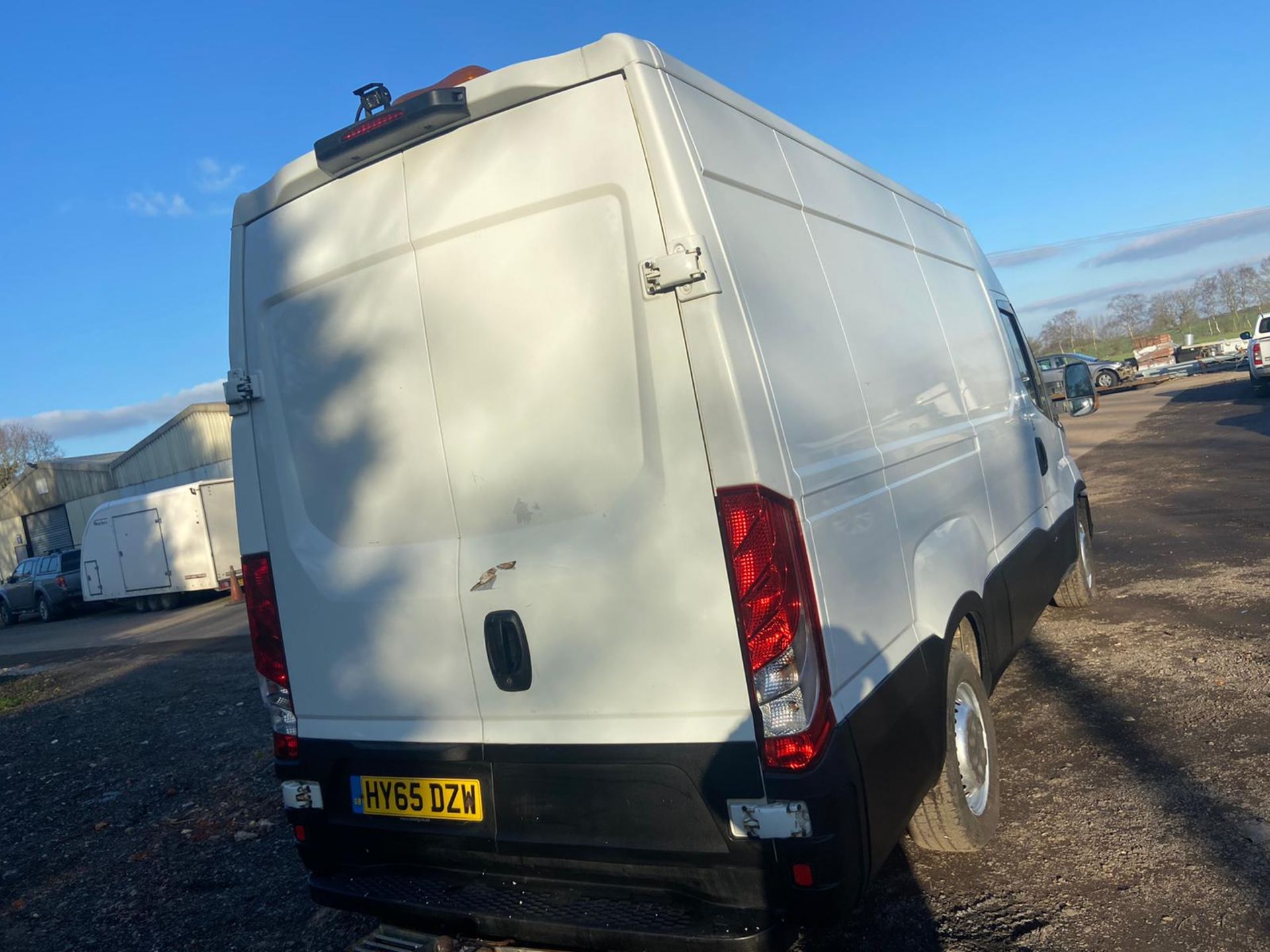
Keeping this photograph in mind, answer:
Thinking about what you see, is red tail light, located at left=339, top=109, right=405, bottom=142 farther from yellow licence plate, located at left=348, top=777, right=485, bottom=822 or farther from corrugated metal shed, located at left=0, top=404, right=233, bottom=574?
corrugated metal shed, located at left=0, top=404, right=233, bottom=574

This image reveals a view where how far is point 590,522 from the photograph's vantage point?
2637 millimetres

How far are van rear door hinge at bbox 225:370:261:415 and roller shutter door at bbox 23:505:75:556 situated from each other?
44.9 m

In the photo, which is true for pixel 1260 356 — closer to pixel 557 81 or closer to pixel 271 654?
pixel 557 81

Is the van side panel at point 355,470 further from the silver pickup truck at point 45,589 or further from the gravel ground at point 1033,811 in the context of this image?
the silver pickup truck at point 45,589

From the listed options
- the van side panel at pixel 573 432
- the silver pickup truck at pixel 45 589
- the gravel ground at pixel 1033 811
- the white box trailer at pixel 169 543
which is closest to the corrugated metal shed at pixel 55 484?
the silver pickup truck at pixel 45 589

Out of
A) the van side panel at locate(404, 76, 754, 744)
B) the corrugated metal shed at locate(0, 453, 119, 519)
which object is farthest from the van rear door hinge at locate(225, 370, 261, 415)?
the corrugated metal shed at locate(0, 453, 119, 519)

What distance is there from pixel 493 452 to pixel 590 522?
396 mm

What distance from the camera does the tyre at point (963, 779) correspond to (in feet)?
10.9

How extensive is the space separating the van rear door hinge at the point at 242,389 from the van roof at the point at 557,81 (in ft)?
2.07

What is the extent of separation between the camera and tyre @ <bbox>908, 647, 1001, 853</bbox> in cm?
331

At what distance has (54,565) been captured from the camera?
2591 cm

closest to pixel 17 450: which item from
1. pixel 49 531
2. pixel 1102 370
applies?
pixel 49 531

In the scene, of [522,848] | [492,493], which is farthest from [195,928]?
[492,493]

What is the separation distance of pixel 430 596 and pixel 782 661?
3.76 feet
